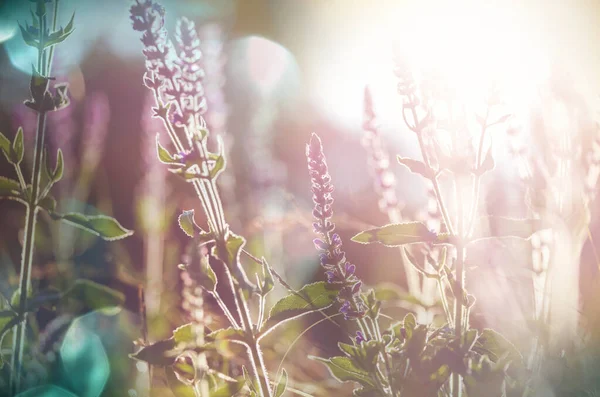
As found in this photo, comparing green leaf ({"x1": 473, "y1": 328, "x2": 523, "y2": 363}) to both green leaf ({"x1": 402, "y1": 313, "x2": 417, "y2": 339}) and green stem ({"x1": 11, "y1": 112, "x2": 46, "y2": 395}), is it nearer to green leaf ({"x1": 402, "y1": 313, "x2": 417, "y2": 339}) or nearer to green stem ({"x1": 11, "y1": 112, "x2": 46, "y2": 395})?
green leaf ({"x1": 402, "y1": 313, "x2": 417, "y2": 339})

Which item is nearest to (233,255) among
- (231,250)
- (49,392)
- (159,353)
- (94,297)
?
(231,250)

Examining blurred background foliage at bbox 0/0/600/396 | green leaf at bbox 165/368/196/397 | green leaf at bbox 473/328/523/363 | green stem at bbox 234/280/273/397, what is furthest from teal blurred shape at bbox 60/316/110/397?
green leaf at bbox 473/328/523/363

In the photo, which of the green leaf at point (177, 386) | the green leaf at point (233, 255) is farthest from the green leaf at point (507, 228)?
the green leaf at point (177, 386)

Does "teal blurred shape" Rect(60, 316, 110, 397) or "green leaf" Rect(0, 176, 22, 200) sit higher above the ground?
"green leaf" Rect(0, 176, 22, 200)

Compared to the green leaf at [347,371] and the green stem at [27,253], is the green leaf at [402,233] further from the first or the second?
the green stem at [27,253]

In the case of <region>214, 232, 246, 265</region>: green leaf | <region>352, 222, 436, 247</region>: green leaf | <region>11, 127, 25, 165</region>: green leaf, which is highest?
<region>11, 127, 25, 165</region>: green leaf

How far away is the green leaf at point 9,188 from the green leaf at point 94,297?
13cm

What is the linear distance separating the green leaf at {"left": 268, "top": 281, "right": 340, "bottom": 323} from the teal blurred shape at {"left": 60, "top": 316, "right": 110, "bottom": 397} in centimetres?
28

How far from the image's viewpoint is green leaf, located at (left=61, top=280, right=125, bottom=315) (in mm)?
529

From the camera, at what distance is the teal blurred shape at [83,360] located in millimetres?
567

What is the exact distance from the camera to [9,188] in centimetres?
51

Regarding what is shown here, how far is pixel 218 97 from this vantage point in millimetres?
556

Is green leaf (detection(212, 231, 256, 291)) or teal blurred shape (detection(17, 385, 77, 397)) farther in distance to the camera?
teal blurred shape (detection(17, 385, 77, 397))

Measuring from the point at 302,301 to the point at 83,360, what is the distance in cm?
35
